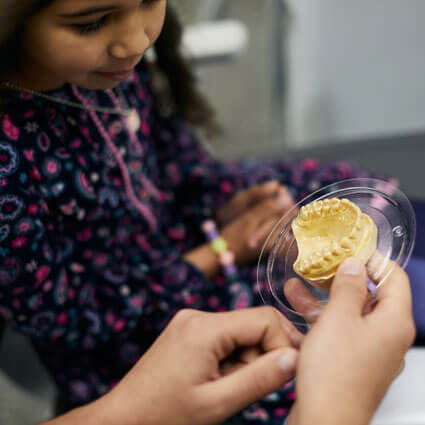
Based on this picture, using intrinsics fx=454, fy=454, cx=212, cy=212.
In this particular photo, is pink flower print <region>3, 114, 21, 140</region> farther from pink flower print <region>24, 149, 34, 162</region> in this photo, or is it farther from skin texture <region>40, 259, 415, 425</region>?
skin texture <region>40, 259, 415, 425</region>

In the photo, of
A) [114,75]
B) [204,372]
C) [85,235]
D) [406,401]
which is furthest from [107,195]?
[406,401]

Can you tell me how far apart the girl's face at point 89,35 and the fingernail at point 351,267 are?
0.24 metres

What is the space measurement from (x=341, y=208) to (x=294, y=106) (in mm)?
1051

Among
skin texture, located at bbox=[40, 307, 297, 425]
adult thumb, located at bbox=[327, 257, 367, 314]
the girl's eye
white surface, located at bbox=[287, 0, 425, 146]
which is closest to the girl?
the girl's eye

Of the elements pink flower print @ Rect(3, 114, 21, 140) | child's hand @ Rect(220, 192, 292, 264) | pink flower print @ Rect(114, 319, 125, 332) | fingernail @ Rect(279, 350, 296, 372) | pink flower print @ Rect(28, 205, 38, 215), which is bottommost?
pink flower print @ Rect(114, 319, 125, 332)

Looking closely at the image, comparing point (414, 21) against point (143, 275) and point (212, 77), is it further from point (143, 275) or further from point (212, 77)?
point (143, 275)

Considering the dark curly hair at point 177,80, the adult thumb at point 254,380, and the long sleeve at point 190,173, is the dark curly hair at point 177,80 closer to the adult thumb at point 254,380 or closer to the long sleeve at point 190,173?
the long sleeve at point 190,173

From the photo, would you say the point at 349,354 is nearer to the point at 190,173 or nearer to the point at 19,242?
the point at 19,242

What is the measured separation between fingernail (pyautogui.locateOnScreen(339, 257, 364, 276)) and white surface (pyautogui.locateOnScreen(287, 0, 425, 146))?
2.90 feet

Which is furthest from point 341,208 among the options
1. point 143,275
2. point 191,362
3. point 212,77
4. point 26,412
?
point 212,77

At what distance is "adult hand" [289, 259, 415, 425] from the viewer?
0.98 feet

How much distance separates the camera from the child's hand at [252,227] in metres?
0.60

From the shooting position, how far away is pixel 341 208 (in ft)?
1.12

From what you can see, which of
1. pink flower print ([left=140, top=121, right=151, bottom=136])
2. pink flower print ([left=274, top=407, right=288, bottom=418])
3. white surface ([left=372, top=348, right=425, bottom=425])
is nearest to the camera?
white surface ([left=372, top=348, right=425, bottom=425])
